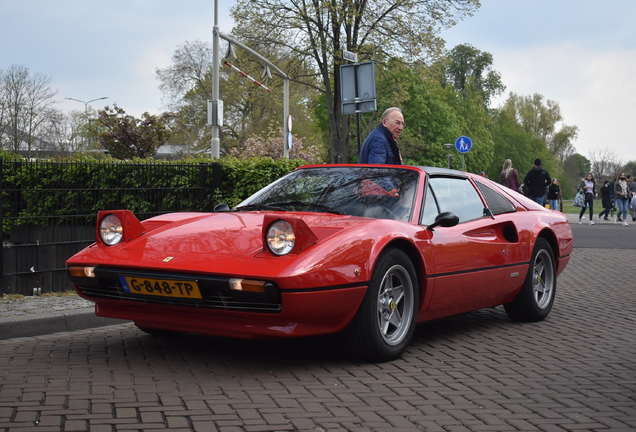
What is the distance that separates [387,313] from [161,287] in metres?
1.38

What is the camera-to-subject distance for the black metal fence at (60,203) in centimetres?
730

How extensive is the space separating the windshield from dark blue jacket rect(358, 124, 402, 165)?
4.71ft

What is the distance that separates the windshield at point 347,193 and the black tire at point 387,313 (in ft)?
1.34

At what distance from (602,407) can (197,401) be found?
1.98 meters

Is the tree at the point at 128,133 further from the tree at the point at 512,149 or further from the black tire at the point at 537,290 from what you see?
the tree at the point at 512,149

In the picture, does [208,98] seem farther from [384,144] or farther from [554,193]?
[384,144]

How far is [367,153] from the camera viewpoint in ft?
22.8

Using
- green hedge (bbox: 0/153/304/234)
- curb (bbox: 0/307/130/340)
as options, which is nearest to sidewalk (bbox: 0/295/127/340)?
curb (bbox: 0/307/130/340)

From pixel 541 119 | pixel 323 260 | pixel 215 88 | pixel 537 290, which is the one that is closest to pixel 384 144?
pixel 537 290

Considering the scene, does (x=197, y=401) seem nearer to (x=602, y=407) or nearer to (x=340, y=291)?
(x=340, y=291)

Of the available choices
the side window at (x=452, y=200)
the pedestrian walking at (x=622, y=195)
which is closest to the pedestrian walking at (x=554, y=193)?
the pedestrian walking at (x=622, y=195)

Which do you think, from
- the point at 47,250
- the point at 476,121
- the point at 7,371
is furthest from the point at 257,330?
the point at 476,121

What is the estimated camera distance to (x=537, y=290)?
628 centimetres

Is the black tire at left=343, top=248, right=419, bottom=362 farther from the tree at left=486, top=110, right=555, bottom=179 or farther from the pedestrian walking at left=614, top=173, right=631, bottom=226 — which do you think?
the tree at left=486, top=110, right=555, bottom=179
